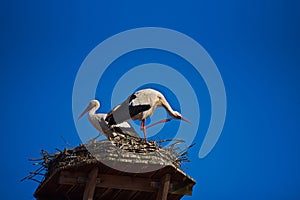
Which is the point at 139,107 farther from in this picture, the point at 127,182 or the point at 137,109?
the point at 127,182

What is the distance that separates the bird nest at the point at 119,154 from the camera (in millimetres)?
7812

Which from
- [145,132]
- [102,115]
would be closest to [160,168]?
[145,132]

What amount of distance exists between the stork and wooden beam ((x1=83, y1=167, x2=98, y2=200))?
7.31ft

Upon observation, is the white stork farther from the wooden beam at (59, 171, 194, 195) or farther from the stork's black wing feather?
the wooden beam at (59, 171, 194, 195)

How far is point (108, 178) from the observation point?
814cm

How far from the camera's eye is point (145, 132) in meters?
10.3

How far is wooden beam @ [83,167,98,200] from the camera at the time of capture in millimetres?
7883

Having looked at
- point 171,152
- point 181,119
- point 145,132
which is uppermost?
point 181,119

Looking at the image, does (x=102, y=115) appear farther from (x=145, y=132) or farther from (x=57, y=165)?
(x=57, y=165)

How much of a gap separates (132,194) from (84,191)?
868 millimetres

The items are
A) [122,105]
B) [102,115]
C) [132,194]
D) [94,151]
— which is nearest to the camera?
[94,151]

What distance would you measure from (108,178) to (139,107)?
95.8 inches

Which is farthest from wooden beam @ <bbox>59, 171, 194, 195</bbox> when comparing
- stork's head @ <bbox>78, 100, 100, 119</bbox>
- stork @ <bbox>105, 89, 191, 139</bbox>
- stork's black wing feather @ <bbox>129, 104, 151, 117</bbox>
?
stork's head @ <bbox>78, 100, 100, 119</bbox>

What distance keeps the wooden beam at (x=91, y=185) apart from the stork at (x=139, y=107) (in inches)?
87.7
